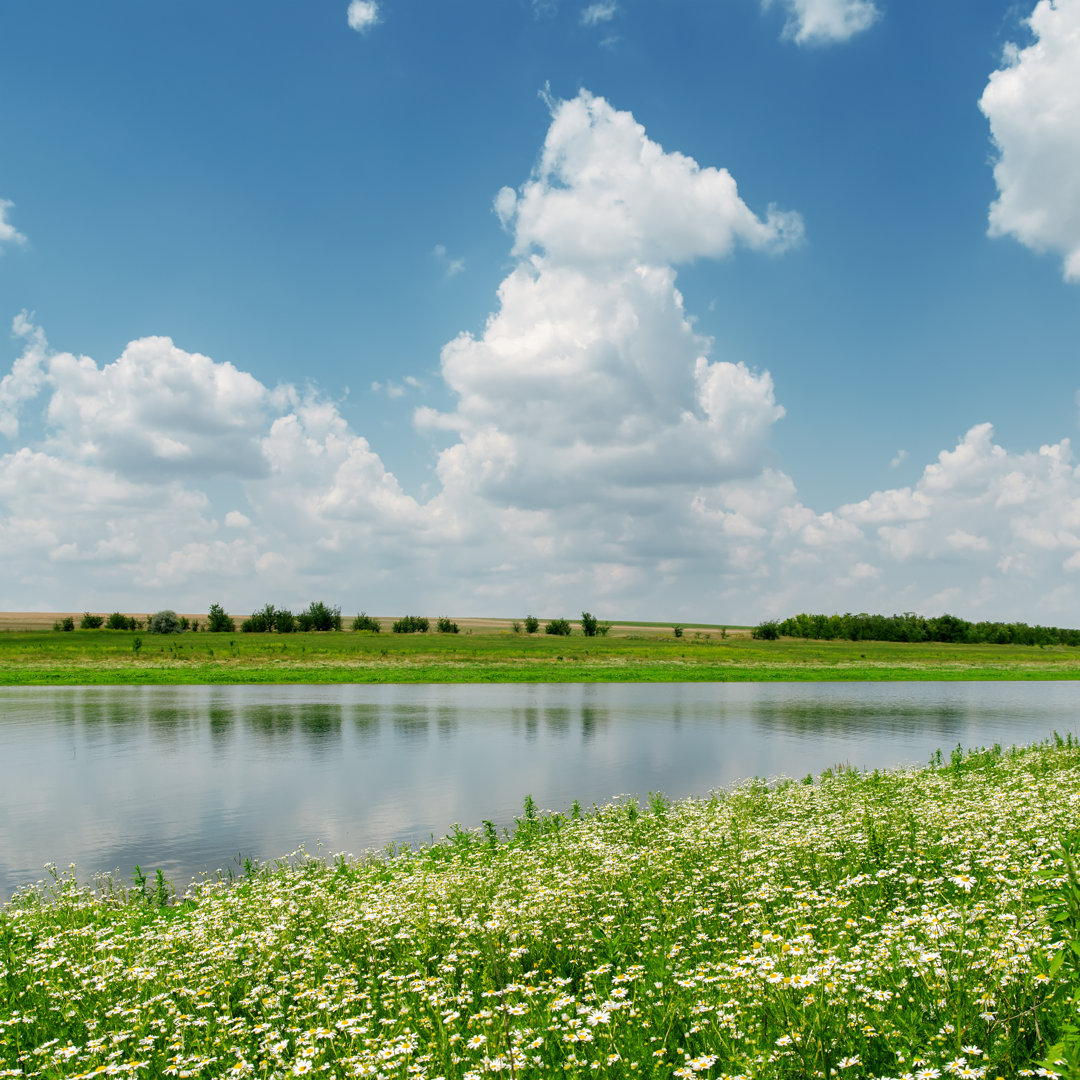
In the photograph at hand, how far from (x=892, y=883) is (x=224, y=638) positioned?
133 metres

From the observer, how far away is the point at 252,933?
8.98 metres

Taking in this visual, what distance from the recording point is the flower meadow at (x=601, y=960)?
5184mm

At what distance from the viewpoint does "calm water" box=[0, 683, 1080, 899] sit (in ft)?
61.3

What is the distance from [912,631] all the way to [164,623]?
15610 cm

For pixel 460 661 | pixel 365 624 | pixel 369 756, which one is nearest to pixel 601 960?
pixel 369 756

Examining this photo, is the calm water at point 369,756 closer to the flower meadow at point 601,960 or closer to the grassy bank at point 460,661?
the flower meadow at point 601,960

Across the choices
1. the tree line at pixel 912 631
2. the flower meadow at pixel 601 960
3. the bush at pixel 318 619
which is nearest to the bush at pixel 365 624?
the bush at pixel 318 619

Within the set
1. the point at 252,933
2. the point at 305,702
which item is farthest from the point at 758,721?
the point at 252,933

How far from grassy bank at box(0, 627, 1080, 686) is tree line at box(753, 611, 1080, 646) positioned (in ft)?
110

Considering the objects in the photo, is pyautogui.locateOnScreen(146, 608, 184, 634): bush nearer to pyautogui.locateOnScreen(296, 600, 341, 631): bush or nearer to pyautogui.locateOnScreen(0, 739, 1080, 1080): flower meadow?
pyautogui.locateOnScreen(296, 600, 341, 631): bush

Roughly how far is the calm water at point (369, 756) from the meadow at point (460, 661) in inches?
783

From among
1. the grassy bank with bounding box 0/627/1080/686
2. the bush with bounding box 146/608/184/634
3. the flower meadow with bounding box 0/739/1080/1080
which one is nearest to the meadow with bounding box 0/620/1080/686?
the grassy bank with bounding box 0/627/1080/686

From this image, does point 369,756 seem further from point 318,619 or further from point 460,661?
point 318,619

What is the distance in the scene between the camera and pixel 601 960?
8008mm
